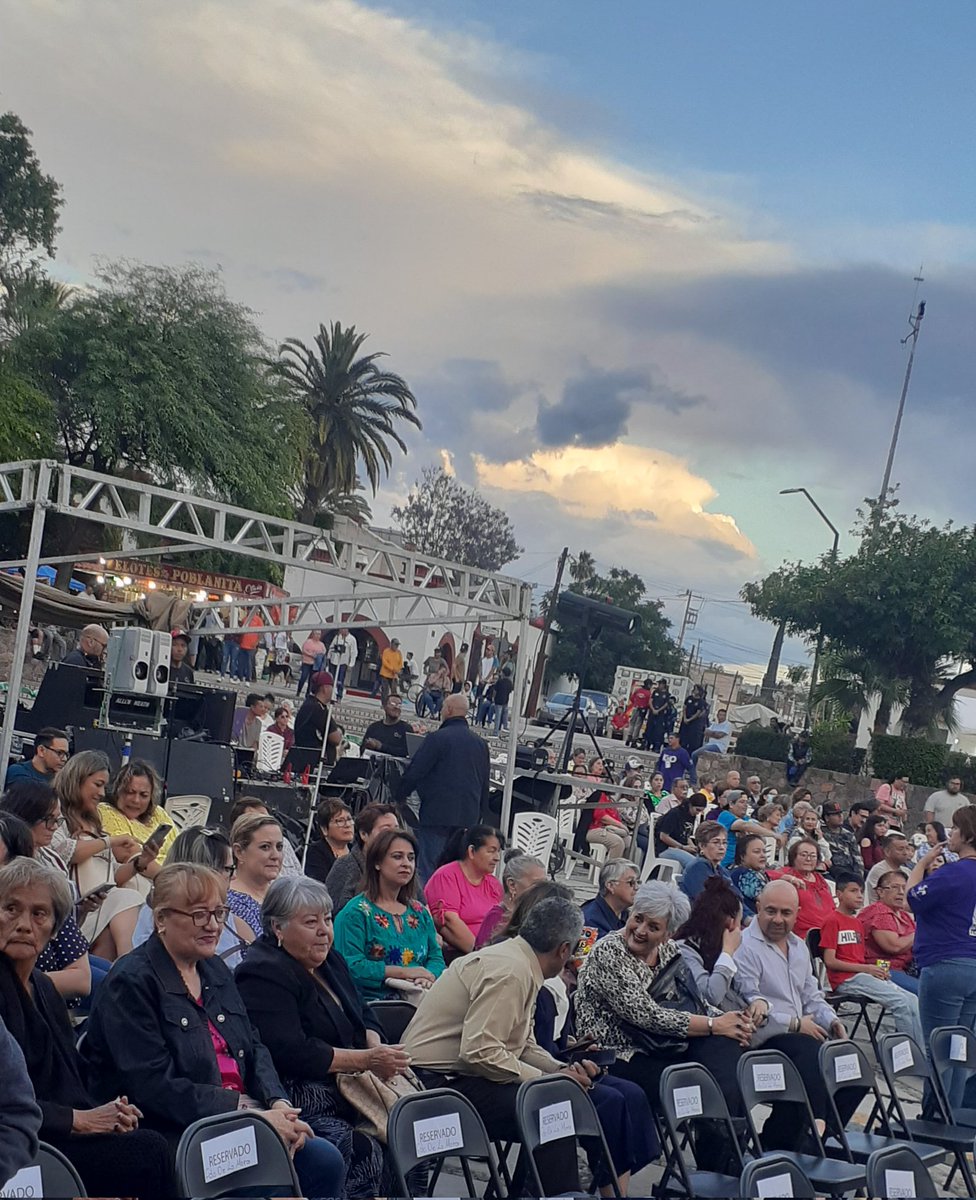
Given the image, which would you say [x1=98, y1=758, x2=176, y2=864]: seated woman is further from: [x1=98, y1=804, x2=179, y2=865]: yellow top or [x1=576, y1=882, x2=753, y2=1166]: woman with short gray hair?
[x1=576, y1=882, x2=753, y2=1166]: woman with short gray hair

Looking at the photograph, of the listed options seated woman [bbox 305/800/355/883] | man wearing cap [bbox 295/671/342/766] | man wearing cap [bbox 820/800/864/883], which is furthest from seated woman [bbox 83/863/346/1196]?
man wearing cap [bbox 295/671/342/766]

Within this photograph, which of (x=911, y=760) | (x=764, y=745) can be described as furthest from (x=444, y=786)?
(x=764, y=745)

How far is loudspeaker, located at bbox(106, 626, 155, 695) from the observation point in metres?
11.5

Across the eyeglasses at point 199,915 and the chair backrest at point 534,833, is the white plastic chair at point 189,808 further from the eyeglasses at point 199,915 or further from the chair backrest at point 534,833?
the eyeglasses at point 199,915

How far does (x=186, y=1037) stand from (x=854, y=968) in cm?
550

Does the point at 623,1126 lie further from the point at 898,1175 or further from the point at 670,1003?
the point at 898,1175

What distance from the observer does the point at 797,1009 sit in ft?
20.6

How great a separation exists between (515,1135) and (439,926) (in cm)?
234

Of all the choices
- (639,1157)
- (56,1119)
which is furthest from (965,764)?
(56,1119)

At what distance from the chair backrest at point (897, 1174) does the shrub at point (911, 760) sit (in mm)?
23785

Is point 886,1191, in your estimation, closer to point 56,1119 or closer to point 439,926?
point 56,1119

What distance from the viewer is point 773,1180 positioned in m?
4.28

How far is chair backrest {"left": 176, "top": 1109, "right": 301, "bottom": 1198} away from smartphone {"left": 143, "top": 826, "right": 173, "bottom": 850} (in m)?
2.58

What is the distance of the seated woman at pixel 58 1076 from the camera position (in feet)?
11.7
